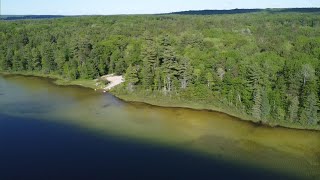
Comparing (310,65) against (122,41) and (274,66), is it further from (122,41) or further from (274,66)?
(122,41)

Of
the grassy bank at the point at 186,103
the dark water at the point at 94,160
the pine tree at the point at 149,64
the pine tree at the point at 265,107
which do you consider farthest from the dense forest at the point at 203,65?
the dark water at the point at 94,160

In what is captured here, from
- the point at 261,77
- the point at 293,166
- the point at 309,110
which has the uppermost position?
the point at 261,77

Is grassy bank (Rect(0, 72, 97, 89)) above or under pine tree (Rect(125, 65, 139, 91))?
under

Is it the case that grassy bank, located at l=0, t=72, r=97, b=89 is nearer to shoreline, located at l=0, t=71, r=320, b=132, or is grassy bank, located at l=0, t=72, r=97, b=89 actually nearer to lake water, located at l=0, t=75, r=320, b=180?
shoreline, located at l=0, t=71, r=320, b=132

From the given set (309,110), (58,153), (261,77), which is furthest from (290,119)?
(58,153)

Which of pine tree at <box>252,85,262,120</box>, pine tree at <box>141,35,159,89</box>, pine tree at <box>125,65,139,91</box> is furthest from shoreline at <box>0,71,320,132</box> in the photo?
pine tree at <box>141,35,159,89</box>

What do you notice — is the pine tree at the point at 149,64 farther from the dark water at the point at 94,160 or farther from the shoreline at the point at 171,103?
the dark water at the point at 94,160

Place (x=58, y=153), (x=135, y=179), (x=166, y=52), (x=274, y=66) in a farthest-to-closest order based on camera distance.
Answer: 1. (x=166, y=52)
2. (x=274, y=66)
3. (x=58, y=153)
4. (x=135, y=179)
